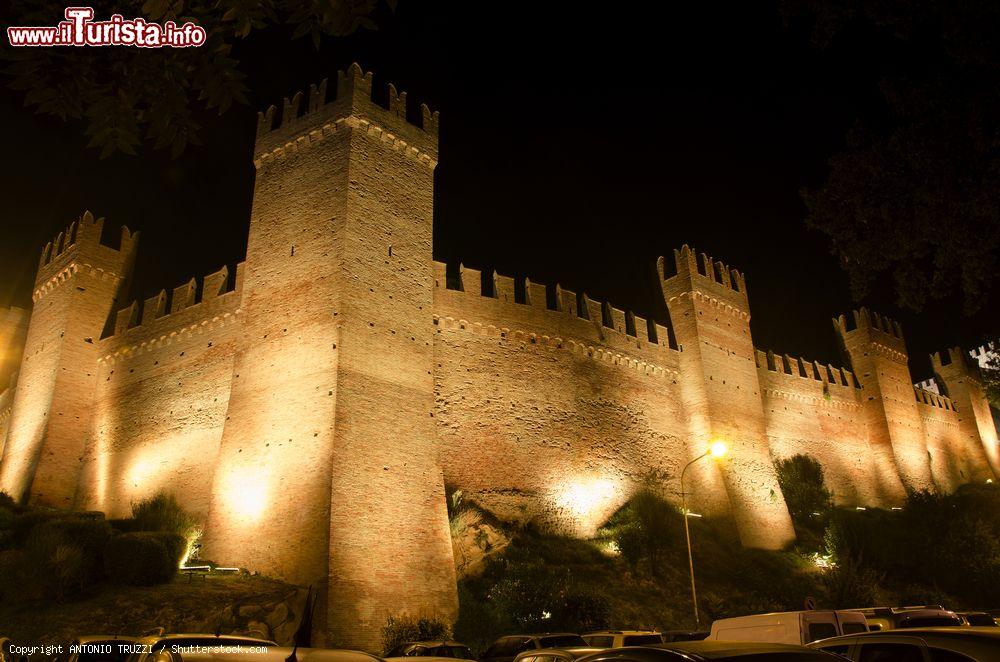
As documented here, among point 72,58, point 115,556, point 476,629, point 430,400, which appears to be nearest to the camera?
point 72,58

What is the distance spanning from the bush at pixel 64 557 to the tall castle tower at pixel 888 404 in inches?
1281

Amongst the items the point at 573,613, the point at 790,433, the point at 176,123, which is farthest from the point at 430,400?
the point at 790,433

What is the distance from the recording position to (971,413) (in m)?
43.0

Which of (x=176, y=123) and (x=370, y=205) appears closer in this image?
(x=176, y=123)

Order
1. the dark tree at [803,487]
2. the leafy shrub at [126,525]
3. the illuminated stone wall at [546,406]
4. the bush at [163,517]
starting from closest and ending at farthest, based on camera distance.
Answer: the leafy shrub at [126,525] → the bush at [163,517] → the illuminated stone wall at [546,406] → the dark tree at [803,487]

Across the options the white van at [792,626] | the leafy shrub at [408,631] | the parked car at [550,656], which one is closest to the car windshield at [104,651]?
the parked car at [550,656]

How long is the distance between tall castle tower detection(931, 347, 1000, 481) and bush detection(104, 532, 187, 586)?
41349 mm

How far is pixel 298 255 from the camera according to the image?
19.5 meters

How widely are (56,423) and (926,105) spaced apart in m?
24.3

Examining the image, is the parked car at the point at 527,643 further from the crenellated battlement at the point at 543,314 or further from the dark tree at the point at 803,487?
the dark tree at the point at 803,487

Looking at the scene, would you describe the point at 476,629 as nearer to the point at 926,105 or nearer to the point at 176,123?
the point at 926,105

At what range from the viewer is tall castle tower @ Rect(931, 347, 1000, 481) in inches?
1630

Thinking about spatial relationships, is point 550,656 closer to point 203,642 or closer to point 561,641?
point 203,642

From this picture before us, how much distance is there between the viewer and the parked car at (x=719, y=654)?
11.8 ft
